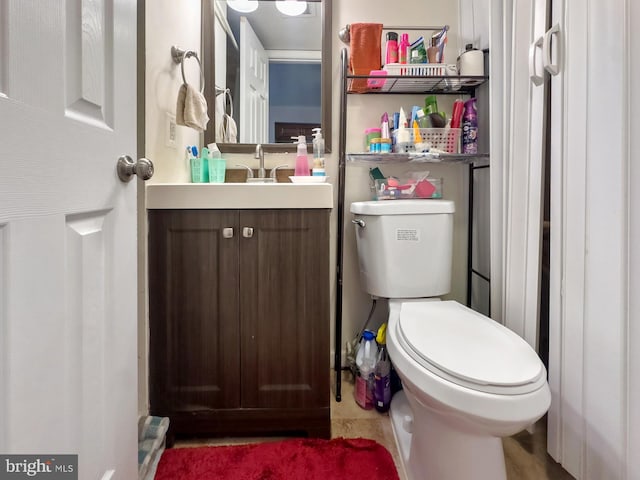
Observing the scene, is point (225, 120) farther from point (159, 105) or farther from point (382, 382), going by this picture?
point (382, 382)

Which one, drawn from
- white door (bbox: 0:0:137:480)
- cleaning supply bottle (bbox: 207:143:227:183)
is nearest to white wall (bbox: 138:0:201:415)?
cleaning supply bottle (bbox: 207:143:227:183)

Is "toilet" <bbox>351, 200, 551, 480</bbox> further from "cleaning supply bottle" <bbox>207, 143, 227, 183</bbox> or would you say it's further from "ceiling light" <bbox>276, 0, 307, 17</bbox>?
"ceiling light" <bbox>276, 0, 307, 17</bbox>

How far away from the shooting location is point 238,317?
1173 mm

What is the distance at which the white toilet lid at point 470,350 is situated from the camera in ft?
2.72

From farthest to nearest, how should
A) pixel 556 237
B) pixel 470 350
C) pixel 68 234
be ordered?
pixel 556 237 < pixel 470 350 < pixel 68 234

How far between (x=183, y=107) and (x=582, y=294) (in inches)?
53.3

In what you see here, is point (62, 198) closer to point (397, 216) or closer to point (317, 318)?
point (317, 318)

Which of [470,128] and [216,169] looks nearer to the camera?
[216,169]

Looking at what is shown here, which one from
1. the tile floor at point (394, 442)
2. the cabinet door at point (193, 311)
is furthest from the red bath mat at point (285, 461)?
the cabinet door at point (193, 311)

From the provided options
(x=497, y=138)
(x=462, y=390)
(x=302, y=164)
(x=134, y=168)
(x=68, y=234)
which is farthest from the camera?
(x=302, y=164)

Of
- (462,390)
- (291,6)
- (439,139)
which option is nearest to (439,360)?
(462,390)

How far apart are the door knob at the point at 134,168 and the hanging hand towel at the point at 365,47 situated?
1111 millimetres

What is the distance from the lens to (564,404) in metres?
1.02

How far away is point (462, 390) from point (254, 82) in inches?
58.1
